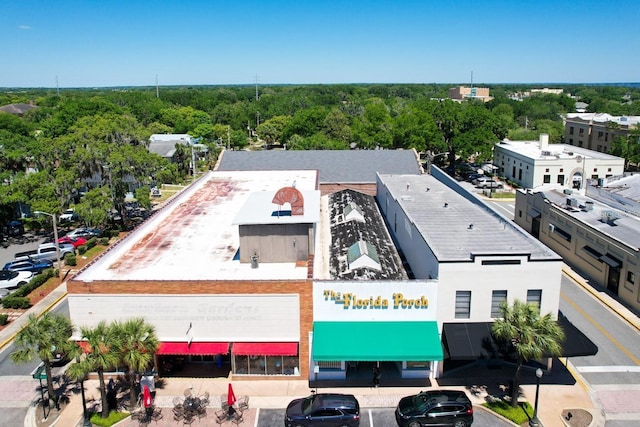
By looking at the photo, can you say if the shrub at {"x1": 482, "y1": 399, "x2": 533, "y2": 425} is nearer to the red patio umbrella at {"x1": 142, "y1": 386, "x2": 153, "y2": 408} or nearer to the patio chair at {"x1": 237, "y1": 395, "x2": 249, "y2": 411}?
the patio chair at {"x1": 237, "y1": 395, "x2": 249, "y2": 411}

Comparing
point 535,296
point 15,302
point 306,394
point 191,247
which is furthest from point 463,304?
point 15,302

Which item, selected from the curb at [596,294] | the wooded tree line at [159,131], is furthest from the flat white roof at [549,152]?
the curb at [596,294]

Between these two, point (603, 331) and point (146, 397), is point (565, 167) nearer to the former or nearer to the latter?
point (603, 331)

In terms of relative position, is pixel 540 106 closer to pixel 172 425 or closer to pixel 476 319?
pixel 476 319

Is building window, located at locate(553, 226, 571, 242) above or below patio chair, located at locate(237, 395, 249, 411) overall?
above

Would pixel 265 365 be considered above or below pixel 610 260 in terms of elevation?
below

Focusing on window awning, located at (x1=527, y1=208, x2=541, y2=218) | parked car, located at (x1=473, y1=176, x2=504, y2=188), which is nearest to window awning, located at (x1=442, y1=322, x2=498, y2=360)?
window awning, located at (x1=527, y1=208, x2=541, y2=218)
